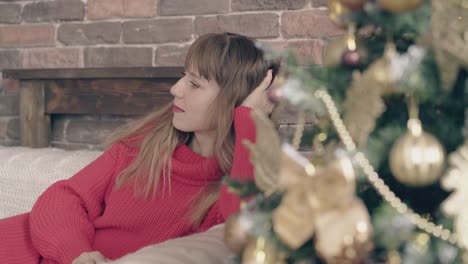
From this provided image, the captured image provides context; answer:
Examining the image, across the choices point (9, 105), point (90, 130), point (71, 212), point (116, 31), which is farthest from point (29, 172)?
point (9, 105)

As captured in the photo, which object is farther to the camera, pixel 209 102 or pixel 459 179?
pixel 209 102

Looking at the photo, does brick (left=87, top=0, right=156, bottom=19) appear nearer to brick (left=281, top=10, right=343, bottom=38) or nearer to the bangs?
brick (left=281, top=10, right=343, bottom=38)

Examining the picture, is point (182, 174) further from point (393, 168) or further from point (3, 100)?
point (3, 100)

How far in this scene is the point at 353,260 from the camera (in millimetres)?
667

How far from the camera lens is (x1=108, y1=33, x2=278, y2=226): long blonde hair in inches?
68.4

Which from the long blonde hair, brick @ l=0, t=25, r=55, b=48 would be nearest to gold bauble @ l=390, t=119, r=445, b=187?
the long blonde hair

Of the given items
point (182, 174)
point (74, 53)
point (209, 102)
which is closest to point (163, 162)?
point (182, 174)

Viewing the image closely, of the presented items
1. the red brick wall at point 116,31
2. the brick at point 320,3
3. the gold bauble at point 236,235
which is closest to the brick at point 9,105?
the red brick wall at point 116,31

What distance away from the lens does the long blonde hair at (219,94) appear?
174 centimetres

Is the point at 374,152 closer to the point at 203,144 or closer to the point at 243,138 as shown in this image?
the point at 243,138

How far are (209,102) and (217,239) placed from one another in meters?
0.59

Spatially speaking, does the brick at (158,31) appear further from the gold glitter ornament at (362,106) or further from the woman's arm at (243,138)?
the gold glitter ornament at (362,106)

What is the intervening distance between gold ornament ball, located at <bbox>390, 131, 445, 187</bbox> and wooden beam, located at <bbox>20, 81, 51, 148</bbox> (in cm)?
218

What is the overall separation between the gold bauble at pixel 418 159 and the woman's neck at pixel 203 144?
117 cm
